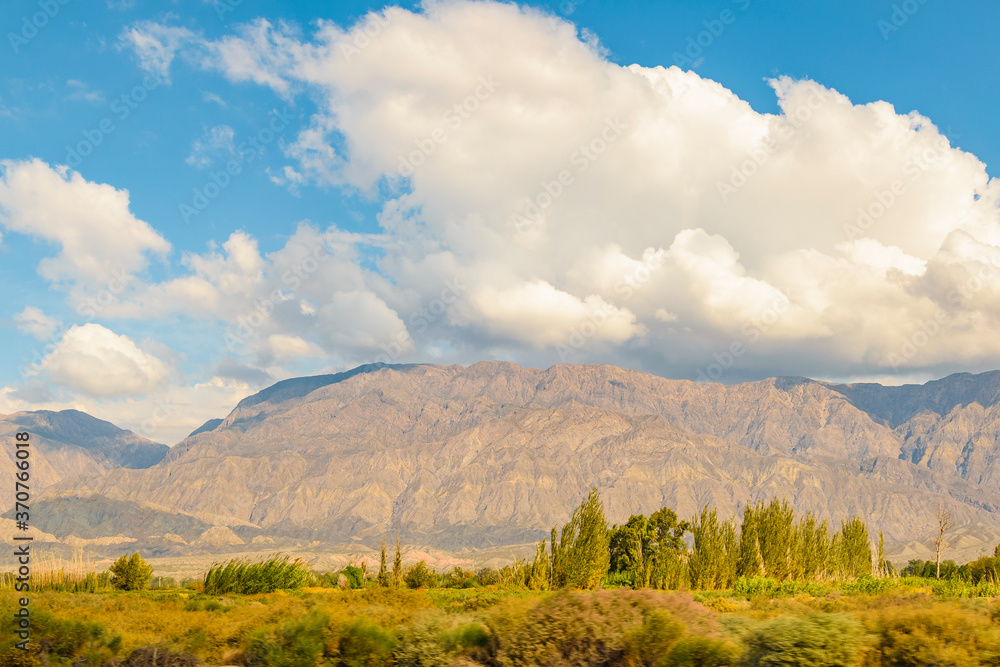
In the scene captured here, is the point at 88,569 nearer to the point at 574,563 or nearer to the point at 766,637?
the point at 574,563

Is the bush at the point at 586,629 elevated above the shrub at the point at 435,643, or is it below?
above

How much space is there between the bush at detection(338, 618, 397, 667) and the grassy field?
0.03 meters

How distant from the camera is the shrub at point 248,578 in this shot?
2728cm

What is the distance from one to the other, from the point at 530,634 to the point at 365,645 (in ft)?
12.3

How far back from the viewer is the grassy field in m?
12.7

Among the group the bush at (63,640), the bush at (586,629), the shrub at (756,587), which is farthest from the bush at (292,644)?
the shrub at (756,587)

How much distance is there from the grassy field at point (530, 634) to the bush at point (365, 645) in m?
0.03

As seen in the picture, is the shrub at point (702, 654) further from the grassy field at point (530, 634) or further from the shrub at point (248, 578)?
the shrub at point (248, 578)

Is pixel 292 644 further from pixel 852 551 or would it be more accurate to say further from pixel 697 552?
pixel 852 551

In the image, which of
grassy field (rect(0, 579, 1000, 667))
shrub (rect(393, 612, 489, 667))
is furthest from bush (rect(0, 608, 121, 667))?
shrub (rect(393, 612, 489, 667))

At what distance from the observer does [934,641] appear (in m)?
12.6

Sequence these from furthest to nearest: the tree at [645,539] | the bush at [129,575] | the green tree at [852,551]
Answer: the green tree at [852,551], the tree at [645,539], the bush at [129,575]

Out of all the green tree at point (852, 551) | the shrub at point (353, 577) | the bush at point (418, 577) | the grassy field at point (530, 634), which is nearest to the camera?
the grassy field at point (530, 634)

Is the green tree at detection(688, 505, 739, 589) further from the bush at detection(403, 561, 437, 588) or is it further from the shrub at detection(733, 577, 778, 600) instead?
the bush at detection(403, 561, 437, 588)
